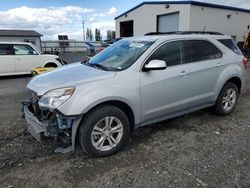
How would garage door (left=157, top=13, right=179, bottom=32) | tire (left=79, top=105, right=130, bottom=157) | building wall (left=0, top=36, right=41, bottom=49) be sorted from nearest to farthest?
tire (left=79, top=105, right=130, bottom=157) → garage door (left=157, top=13, right=179, bottom=32) → building wall (left=0, top=36, right=41, bottom=49)

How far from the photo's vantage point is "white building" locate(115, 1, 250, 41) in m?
17.4

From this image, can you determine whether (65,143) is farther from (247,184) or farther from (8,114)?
(8,114)

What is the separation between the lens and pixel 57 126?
318cm

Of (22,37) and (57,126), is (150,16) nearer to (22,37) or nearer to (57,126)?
(22,37)

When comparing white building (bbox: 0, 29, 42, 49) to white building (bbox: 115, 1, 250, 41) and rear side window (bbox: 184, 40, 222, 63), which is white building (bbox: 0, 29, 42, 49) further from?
rear side window (bbox: 184, 40, 222, 63)

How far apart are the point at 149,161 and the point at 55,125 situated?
1415 millimetres

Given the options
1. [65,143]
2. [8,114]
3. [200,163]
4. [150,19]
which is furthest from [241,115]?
[150,19]

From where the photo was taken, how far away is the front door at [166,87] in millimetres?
3763

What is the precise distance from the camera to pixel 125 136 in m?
3.64

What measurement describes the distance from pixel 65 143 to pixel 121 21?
2276cm

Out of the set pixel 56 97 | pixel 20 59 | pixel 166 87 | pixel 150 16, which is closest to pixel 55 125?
pixel 56 97

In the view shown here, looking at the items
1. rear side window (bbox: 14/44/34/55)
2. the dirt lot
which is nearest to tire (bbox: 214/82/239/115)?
the dirt lot

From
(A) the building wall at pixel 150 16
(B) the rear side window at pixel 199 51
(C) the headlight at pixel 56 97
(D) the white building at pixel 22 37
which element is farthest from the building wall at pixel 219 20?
(D) the white building at pixel 22 37

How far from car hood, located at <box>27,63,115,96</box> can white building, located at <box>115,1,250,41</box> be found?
595 inches
